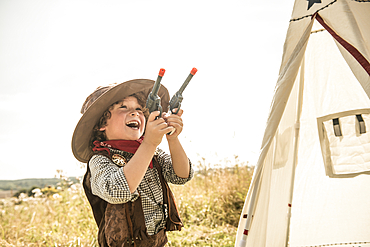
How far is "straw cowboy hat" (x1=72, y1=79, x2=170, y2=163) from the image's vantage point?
59.4 inches

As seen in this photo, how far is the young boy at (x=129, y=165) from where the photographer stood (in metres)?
1.27

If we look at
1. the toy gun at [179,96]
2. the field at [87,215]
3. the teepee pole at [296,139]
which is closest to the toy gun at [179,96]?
the toy gun at [179,96]

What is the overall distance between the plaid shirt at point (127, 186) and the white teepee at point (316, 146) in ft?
1.71

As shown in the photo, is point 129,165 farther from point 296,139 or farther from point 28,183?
point 28,183

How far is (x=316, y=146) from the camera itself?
8.00 feet

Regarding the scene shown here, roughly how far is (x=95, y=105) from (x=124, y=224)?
1.99 ft

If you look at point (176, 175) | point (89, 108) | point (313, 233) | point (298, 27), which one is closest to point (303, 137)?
point (313, 233)

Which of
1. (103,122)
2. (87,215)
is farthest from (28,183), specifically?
(103,122)

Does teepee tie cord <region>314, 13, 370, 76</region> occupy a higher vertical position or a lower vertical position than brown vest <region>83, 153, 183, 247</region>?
higher

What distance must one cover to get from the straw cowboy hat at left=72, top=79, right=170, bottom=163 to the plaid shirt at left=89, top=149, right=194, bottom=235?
0.70 ft

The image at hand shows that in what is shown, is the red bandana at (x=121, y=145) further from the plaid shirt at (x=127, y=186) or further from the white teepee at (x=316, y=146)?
the white teepee at (x=316, y=146)

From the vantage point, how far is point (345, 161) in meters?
2.30

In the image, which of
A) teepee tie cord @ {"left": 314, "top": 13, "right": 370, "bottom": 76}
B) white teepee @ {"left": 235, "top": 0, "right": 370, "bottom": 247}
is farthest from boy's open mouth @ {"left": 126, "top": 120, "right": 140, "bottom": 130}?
teepee tie cord @ {"left": 314, "top": 13, "right": 370, "bottom": 76}

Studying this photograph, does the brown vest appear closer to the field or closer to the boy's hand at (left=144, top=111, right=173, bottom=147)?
the boy's hand at (left=144, top=111, right=173, bottom=147)
